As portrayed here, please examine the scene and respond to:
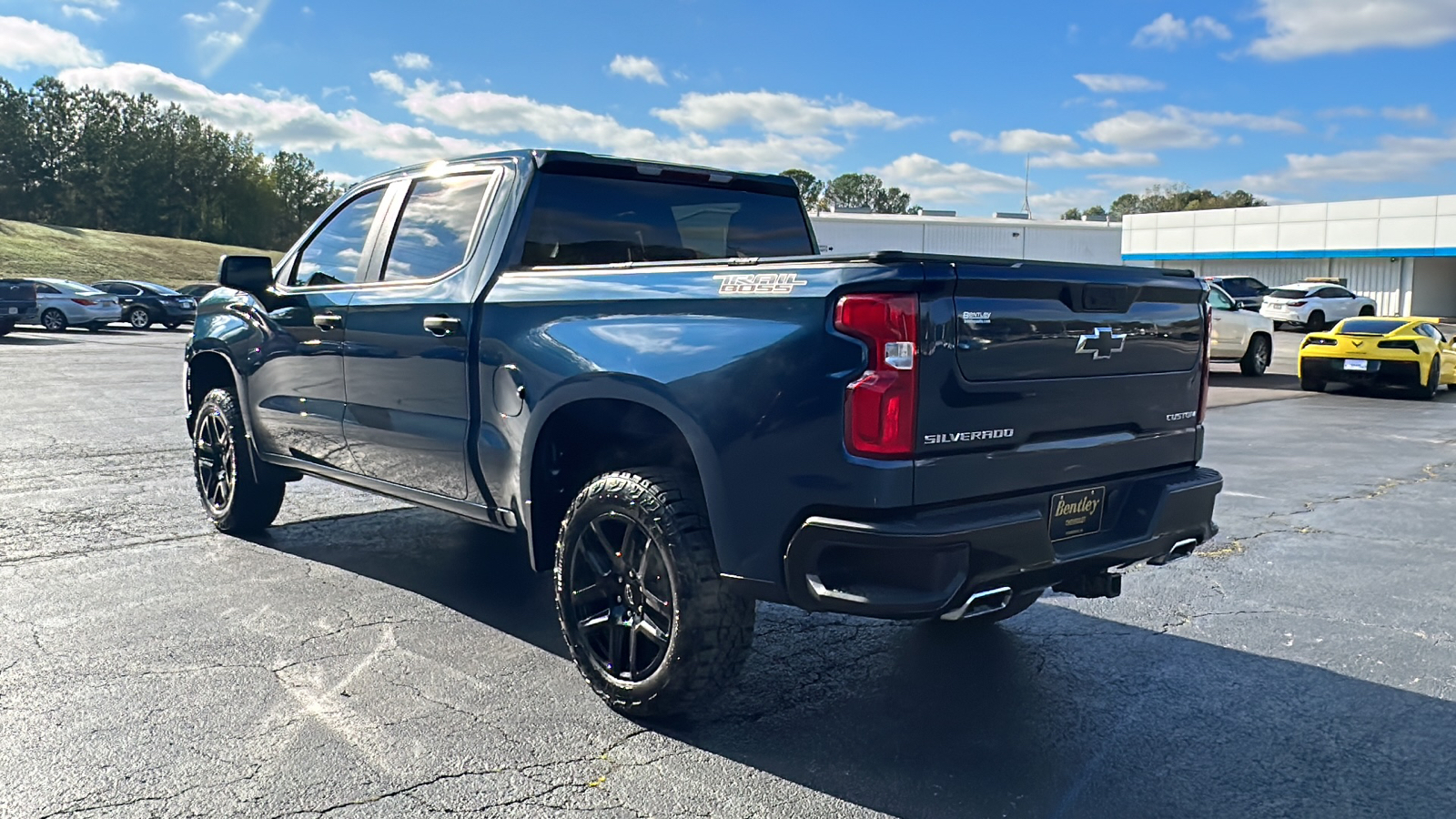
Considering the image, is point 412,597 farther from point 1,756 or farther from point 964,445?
point 964,445

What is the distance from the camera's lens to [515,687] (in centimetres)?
414

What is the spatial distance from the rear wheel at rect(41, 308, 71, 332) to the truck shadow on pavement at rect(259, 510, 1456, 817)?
95.7 feet

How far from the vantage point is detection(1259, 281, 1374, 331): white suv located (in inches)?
1328

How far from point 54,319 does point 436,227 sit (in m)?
29.5

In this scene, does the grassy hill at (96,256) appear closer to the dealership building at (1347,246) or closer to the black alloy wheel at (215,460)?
the dealership building at (1347,246)

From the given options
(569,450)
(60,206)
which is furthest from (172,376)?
(60,206)

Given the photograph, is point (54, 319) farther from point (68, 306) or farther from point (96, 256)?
point (96, 256)

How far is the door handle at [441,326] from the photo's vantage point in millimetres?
4572

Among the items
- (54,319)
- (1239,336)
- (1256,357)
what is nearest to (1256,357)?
(1256,357)

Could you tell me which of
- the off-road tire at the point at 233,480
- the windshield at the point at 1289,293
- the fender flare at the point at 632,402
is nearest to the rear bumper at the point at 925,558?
the fender flare at the point at 632,402

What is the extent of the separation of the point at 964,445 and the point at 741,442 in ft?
2.17

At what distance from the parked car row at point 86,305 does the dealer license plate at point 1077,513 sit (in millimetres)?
27680

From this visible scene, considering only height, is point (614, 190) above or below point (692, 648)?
above

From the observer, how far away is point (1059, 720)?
3914mm
